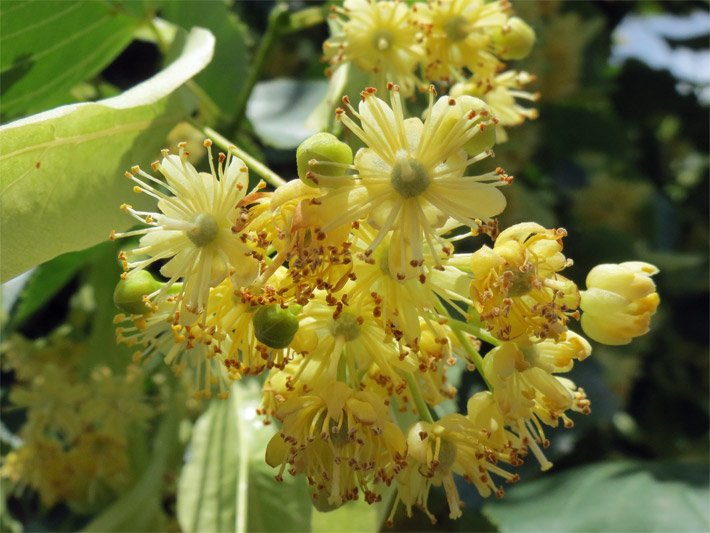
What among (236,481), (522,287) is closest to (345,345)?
(522,287)

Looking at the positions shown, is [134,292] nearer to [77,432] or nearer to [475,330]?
[475,330]

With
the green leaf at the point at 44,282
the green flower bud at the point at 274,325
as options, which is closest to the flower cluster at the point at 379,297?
the green flower bud at the point at 274,325

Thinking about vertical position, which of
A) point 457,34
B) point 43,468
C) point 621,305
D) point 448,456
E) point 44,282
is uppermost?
point 457,34

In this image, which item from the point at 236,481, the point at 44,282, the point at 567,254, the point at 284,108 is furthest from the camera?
the point at 567,254

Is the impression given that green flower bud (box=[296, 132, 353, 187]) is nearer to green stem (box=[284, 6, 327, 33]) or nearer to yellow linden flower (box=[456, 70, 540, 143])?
yellow linden flower (box=[456, 70, 540, 143])

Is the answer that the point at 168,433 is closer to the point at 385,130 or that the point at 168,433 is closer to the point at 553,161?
the point at 385,130

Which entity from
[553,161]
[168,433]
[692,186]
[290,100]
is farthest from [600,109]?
[168,433]

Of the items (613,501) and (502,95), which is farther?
(613,501)
